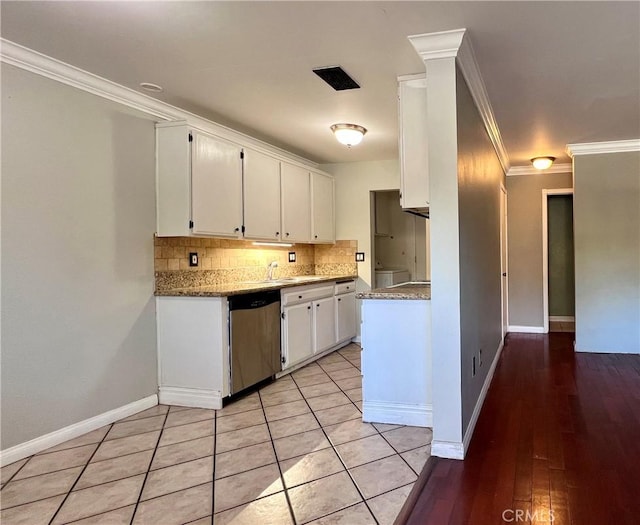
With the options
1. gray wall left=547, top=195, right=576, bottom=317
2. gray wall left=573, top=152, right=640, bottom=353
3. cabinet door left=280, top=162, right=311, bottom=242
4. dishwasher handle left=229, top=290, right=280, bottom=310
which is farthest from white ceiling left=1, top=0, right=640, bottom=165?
gray wall left=547, top=195, right=576, bottom=317

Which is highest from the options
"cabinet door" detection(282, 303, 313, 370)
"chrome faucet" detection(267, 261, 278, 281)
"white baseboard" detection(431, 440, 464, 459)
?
"chrome faucet" detection(267, 261, 278, 281)

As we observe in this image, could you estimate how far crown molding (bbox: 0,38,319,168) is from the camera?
254 cm

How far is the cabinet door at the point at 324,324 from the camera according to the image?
4699mm

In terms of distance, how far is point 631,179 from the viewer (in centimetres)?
496

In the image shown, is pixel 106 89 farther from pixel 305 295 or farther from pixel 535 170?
pixel 535 170

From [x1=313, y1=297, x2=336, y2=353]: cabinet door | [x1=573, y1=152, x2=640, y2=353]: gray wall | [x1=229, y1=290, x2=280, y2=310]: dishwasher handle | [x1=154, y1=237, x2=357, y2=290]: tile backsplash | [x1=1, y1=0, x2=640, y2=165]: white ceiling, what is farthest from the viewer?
[x1=573, y1=152, x2=640, y2=353]: gray wall

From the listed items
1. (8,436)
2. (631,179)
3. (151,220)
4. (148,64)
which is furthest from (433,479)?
(631,179)

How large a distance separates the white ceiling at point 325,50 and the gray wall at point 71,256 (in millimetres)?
344

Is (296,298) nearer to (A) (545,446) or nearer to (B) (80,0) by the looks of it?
(A) (545,446)

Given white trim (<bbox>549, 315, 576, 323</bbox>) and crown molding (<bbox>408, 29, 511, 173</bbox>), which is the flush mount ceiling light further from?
white trim (<bbox>549, 315, 576, 323</bbox>)

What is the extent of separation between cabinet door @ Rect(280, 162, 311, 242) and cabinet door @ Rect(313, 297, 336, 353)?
0.75 meters

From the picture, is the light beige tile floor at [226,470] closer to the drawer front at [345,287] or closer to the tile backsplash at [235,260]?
the tile backsplash at [235,260]

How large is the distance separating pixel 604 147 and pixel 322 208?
3129 mm

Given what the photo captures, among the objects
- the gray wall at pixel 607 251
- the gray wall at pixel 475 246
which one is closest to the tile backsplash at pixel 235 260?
the gray wall at pixel 475 246
